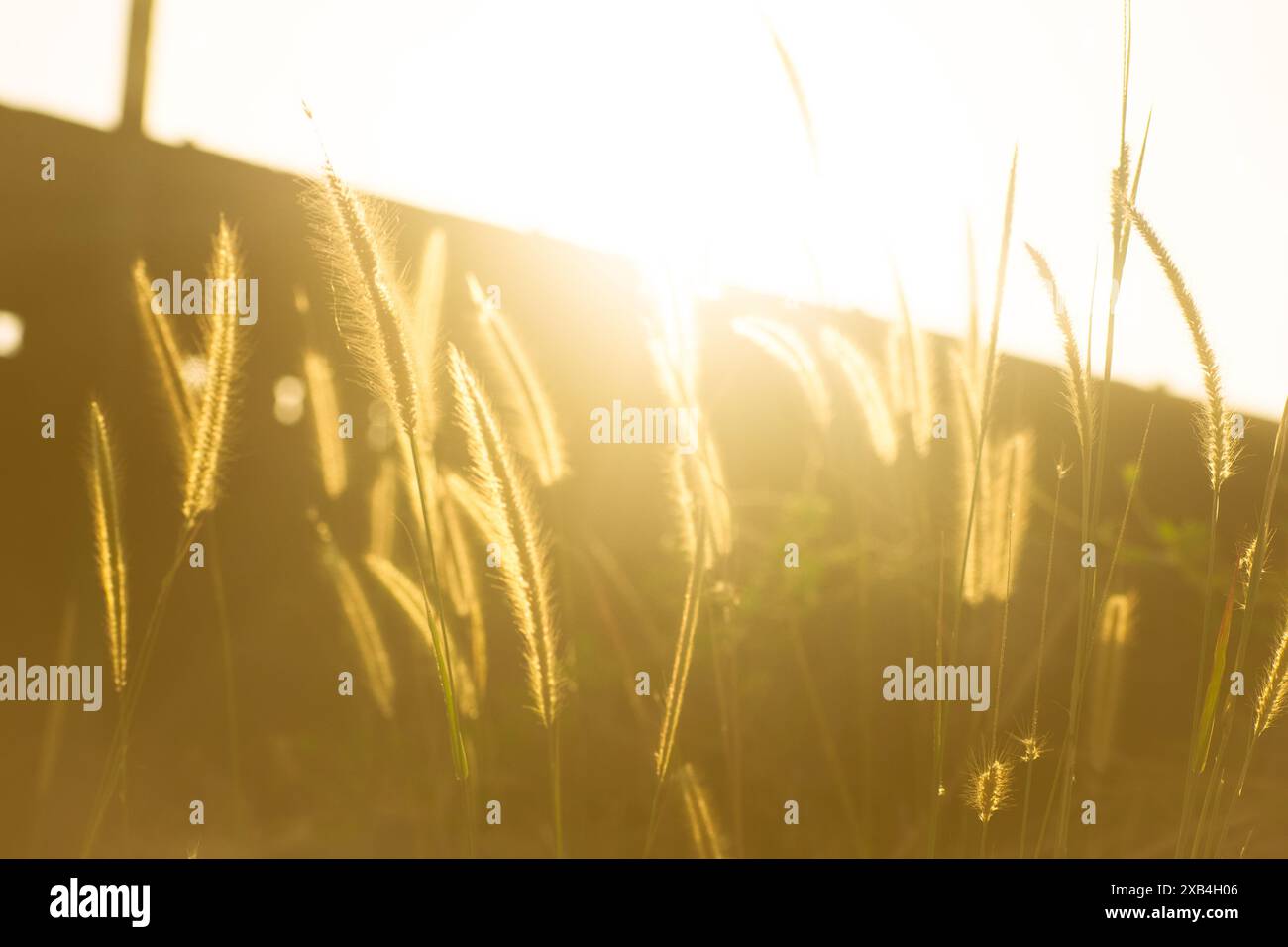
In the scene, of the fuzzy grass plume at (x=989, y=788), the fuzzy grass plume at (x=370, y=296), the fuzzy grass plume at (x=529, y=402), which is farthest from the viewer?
the fuzzy grass plume at (x=529, y=402)

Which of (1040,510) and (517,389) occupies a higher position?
(517,389)

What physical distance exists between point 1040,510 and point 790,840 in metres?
1.18

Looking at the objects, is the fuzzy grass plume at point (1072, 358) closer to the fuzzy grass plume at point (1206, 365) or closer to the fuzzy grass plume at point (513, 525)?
the fuzzy grass plume at point (1206, 365)

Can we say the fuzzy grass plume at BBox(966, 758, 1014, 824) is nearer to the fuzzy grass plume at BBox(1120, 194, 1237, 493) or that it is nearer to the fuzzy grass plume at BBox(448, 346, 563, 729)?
the fuzzy grass plume at BBox(1120, 194, 1237, 493)

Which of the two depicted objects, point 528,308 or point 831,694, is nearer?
point 831,694

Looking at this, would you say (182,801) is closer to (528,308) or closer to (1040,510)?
(528,308)

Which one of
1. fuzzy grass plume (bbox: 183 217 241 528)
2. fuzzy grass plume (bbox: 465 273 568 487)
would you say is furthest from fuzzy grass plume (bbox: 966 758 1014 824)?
fuzzy grass plume (bbox: 183 217 241 528)

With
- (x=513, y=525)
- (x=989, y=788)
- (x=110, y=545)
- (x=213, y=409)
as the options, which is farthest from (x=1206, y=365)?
(x=110, y=545)

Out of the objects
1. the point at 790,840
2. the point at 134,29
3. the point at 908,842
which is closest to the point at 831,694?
the point at 790,840

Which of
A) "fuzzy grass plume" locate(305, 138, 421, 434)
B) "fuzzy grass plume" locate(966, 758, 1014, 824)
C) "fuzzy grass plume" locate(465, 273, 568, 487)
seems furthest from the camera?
"fuzzy grass plume" locate(465, 273, 568, 487)

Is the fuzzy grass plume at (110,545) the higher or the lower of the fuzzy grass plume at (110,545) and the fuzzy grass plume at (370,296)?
the lower

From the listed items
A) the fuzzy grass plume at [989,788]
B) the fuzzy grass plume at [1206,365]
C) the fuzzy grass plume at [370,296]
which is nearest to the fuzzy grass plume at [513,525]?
the fuzzy grass plume at [370,296]

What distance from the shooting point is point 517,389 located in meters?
1.19
